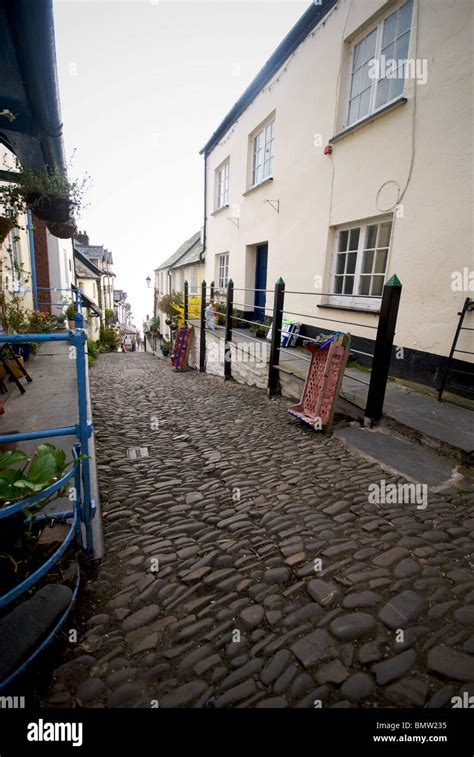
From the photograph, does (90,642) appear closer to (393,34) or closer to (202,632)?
(202,632)

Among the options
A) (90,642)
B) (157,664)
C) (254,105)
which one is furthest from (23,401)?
(254,105)

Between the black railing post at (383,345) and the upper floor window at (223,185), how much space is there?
366 inches

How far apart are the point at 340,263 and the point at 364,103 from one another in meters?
2.55

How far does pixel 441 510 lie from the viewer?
9.14 ft

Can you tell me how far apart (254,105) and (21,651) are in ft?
38.1

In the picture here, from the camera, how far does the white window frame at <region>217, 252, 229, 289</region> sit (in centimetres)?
1234

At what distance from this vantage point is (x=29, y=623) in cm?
169

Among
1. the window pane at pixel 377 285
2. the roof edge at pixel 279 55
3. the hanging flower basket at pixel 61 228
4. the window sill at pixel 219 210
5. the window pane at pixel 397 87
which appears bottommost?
the window pane at pixel 377 285

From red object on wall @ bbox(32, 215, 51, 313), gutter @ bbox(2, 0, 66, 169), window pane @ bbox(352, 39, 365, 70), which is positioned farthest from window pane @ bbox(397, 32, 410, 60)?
red object on wall @ bbox(32, 215, 51, 313)

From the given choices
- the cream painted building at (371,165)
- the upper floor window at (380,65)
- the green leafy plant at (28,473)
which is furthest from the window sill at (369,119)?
the green leafy plant at (28,473)

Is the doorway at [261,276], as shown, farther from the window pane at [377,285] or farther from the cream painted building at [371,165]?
the window pane at [377,285]

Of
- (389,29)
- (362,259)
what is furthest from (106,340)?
(389,29)

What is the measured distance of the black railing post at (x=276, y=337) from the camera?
5.69 m

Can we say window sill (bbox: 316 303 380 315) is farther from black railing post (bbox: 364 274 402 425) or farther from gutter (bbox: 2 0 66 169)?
gutter (bbox: 2 0 66 169)
